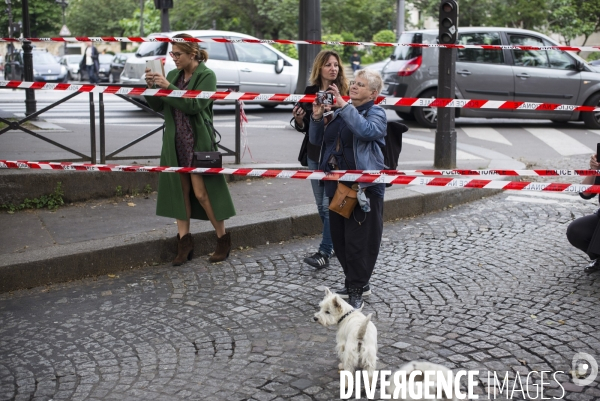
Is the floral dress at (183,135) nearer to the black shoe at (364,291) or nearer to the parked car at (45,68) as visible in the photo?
the black shoe at (364,291)

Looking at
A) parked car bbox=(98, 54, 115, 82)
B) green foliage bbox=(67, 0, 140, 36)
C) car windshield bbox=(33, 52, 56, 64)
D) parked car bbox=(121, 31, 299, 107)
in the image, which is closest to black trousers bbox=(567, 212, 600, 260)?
parked car bbox=(121, 31, 299, 107)

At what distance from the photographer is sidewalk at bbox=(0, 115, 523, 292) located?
5.75 meters

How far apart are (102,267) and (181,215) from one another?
76cm

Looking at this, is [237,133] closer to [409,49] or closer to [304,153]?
[304,153]

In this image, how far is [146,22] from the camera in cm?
5738

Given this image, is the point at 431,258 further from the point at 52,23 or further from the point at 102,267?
the point at 52,23

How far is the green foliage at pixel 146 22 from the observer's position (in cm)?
5619

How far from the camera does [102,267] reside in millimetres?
5918

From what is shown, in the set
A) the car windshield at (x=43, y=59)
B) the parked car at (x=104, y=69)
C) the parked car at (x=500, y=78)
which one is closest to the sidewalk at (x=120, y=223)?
the parked car at (x=500, y=78)

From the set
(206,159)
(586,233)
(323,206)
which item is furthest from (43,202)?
(586,233)

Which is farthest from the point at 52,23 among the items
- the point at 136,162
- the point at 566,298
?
the point at 566,298

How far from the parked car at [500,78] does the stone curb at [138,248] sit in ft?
21.2

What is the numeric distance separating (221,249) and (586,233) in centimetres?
298

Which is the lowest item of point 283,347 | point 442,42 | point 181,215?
point 283,347
